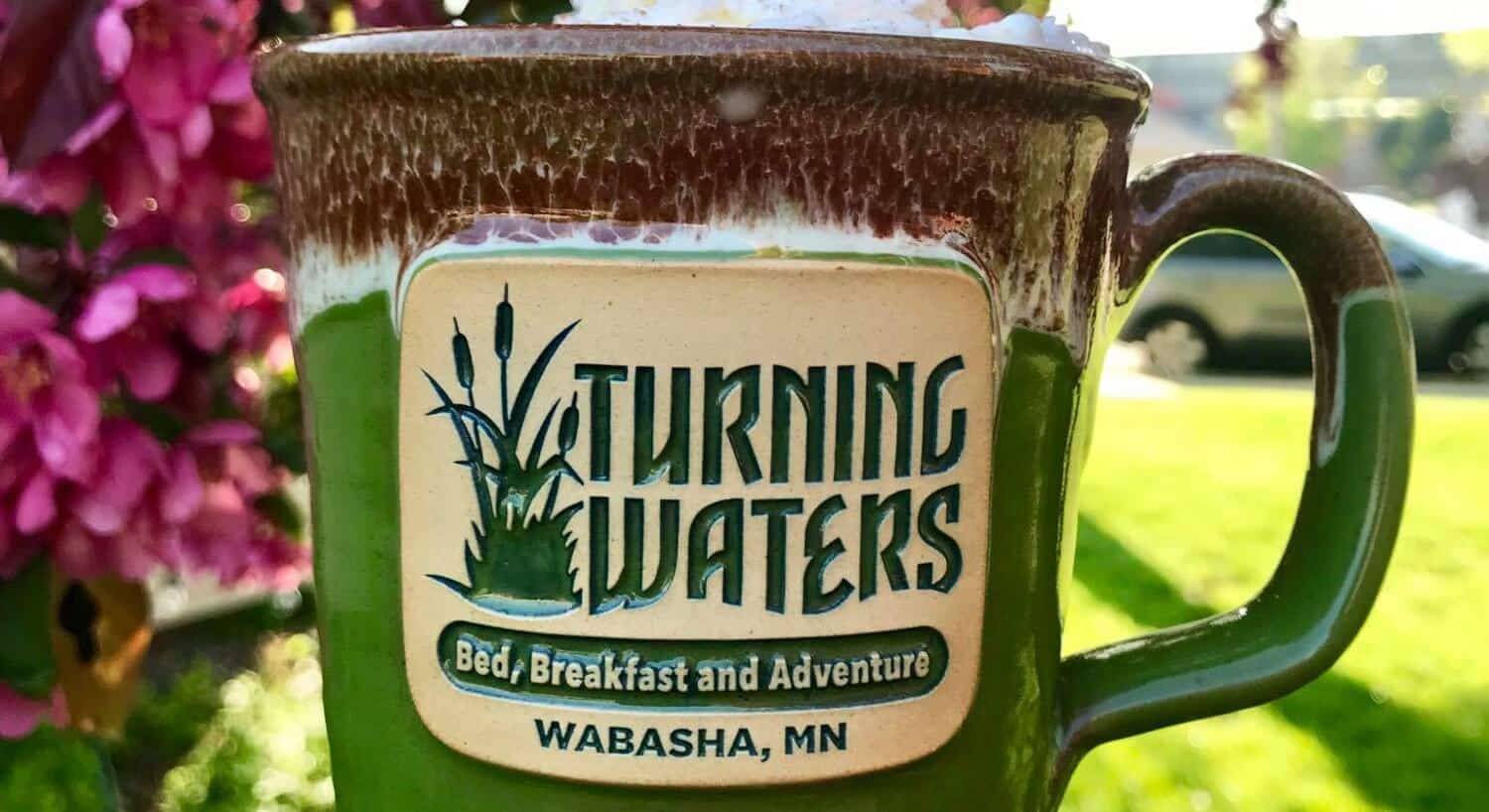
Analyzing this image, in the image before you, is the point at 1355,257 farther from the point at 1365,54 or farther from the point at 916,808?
the point at 1365,54

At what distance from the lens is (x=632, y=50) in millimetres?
409

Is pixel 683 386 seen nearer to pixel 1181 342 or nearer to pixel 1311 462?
pixel 1311 462

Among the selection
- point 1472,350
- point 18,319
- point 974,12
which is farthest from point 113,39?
point 1472,350

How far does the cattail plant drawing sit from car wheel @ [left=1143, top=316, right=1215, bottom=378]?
5.90m

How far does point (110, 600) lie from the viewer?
0.80m

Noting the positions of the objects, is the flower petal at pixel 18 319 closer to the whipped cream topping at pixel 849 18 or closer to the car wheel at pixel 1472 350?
the whipped cream topping at pixel 849 18

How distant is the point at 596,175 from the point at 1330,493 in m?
0.37

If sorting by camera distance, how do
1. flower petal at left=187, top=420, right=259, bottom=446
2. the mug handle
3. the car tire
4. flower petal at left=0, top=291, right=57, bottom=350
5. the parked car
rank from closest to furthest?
the mug handle < flower petal at left=0, top=291, right=57, bottom=350 < flower petal at left=187, top=420, right=259, bottom=446 < the parked car < the car tire

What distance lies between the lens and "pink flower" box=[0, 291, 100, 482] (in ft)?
2.10

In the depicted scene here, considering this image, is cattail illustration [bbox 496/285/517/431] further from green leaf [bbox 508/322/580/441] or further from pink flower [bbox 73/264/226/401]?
pink flower [bbox 73/264/226/401]

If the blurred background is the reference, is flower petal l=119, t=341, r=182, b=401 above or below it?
above

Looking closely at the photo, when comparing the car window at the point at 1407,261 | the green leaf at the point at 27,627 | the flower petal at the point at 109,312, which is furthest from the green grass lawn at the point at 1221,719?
the car window at the point at 1407,261

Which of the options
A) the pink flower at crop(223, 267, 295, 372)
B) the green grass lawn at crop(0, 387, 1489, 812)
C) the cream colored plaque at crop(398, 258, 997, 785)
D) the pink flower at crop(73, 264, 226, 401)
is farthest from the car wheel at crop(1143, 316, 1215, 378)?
the cream colored plaque at crop(398, 258, 997, 785)

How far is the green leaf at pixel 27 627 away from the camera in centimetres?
69
